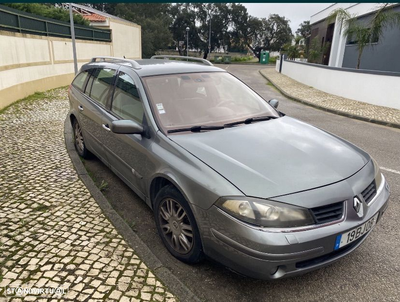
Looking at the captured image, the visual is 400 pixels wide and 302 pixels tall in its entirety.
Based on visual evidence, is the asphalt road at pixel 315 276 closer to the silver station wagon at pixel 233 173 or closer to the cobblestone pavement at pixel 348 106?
the silver station wagon at pixel 233 173

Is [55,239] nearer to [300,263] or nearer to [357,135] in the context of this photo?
[300,263]

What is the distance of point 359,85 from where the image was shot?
12227 mm

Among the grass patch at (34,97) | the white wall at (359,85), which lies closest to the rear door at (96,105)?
the grass patch at (34,97)

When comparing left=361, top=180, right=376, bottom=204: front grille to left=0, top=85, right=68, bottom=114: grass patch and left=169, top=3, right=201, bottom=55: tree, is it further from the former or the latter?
left=169, top=3, right=201, bottom=55: tree

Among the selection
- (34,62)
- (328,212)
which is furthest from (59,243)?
(34,62)

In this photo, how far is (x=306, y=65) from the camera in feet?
60.6

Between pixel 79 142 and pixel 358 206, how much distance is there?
176 inches

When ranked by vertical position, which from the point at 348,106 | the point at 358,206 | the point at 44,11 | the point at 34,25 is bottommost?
the point at 348,106

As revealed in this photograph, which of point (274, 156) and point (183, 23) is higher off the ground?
point (183, 23)

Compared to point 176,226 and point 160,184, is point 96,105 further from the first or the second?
point 176,226

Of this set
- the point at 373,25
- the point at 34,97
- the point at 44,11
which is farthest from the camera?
the point at 44,11

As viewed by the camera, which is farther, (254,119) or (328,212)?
(254,119)

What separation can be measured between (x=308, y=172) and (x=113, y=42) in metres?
22.0

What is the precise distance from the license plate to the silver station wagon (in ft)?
0.04
